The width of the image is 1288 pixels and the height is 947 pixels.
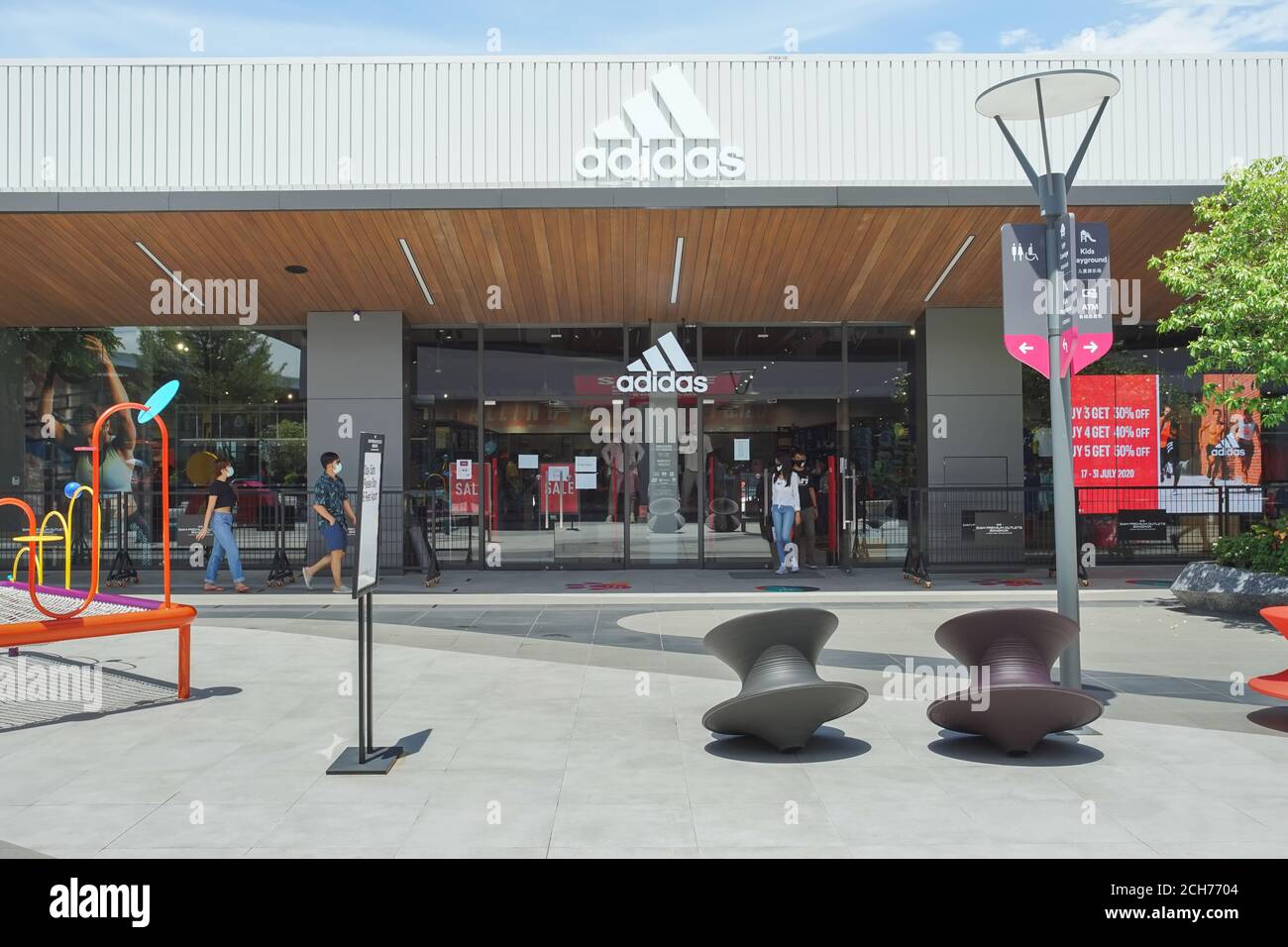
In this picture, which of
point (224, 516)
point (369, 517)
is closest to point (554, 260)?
point (224, 516)

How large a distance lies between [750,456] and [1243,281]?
814 centimetres

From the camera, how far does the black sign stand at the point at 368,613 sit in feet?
18.5

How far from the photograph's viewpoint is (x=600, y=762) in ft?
19.0

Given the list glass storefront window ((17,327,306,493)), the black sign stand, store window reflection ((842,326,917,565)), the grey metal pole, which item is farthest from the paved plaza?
glass storefront window ((17,327,306,493))

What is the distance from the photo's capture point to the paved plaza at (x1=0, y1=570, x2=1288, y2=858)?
4531 millimetres

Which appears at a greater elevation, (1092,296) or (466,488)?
(1092,296)

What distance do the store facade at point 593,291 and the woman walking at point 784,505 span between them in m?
0.90

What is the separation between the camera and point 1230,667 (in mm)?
8477

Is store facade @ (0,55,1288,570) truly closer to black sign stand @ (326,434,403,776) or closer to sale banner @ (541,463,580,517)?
sale banner @ (541,463,580,517)

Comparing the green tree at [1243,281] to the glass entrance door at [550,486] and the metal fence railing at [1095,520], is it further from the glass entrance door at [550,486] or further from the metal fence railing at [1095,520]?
the glass entrance door at [550,486]

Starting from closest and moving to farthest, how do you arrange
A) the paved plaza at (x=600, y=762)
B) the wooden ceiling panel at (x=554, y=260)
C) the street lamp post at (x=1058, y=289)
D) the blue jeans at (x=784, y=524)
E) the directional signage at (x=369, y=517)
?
1. the paved plaza at (x=600, y=762)
2. the directional signage at (x=369, y=517)
3. the street lamp post at (x=1058, y=289)
4. the wooden ceiling panel at (x=554, y=260)
5. the blue jeans at (x=784, y=524)

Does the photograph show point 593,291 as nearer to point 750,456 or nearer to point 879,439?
point 750,456

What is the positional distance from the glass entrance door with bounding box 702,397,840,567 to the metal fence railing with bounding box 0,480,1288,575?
920 mm

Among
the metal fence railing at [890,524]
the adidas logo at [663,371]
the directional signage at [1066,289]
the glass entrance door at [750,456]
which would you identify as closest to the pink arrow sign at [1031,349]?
the directional signage at [1066,289]
